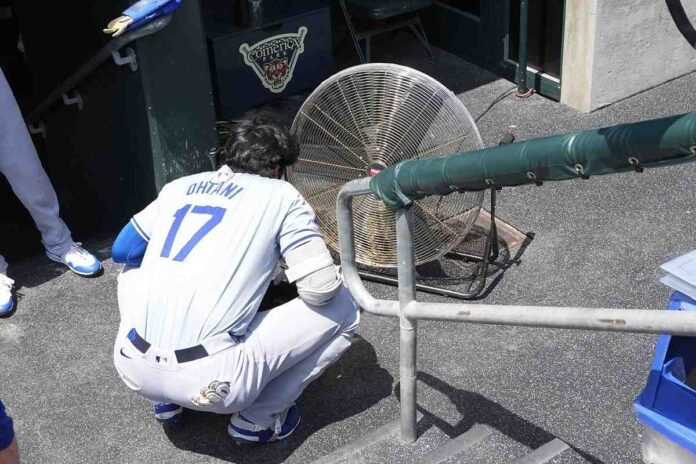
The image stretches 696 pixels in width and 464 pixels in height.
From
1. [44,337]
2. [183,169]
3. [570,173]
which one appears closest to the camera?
[570,173]

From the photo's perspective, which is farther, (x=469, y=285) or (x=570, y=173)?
(x=469, y=285)

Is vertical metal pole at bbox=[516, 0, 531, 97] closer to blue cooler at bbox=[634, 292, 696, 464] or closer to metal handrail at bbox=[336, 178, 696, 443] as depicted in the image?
blue cooler at bbox=[634, 292, 696, 464]

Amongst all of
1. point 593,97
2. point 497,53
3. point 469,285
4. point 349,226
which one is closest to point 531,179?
point 349,226

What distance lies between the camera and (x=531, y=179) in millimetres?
2404

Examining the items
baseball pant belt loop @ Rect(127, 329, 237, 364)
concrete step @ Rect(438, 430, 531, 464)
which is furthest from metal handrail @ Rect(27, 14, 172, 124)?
concrete step @ Rect(438, 430, 531, 464)

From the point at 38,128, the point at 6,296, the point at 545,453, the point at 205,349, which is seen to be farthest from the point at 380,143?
the point at 38,128

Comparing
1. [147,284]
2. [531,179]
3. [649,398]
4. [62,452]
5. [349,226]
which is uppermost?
[531,179]

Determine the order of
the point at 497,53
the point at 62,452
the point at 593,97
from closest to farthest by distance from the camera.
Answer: the point at 62,452
the point at 593,97
the point at 497,53

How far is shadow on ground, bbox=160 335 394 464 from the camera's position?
3.55 m

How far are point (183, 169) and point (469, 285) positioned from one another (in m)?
1.62

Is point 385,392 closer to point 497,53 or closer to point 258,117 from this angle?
point 258,117

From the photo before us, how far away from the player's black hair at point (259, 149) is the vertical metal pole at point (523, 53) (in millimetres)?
2910

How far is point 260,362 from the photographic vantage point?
3354 millimetres

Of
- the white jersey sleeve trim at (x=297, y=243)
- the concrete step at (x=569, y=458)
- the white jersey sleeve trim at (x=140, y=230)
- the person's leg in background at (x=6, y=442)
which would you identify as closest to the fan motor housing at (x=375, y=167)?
the white jersey sleeve trim at (x=297, y=243)
